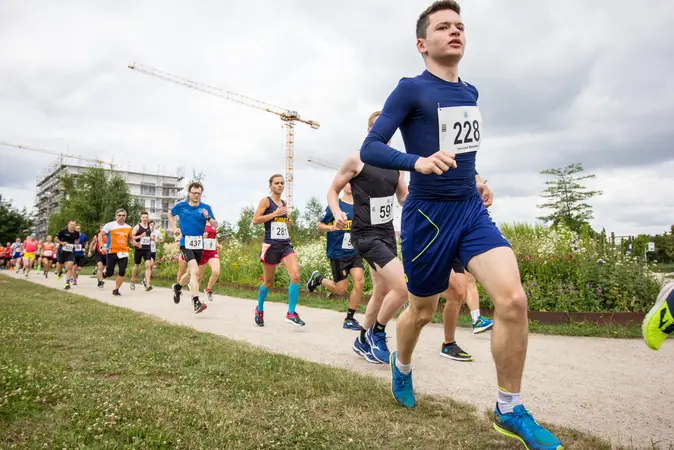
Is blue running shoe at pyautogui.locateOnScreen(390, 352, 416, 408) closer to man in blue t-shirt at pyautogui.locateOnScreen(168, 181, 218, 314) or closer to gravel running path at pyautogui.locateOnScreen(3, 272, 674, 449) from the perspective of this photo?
gravel running path at pyautogui.locateOnScreen(3, 272, 674, 449)

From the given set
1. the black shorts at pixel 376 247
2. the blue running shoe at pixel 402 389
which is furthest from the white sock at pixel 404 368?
the black shorts at pixel 376 247

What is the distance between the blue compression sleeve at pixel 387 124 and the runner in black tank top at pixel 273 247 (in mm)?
4644

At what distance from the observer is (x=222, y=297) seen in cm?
1245

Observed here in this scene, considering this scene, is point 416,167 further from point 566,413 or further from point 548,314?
point 548,314

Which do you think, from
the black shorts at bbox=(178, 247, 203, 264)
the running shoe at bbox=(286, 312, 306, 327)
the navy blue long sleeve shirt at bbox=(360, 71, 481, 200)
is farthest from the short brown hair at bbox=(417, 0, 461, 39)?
the black shorts at bbox=(178, 247, 203, 264)

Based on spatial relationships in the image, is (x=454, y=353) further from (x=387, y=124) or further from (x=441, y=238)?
(x=387, y=124)

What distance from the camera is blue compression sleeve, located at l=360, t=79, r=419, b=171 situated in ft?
9.79

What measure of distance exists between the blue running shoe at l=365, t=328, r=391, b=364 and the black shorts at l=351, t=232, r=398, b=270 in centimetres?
72

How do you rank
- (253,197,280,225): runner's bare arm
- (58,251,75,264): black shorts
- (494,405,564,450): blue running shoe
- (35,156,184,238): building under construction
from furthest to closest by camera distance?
(35,156,184,238): building under construction, (58,251,75,264): black shorts, (253,197,280,225): runner's bare arm, (494,405,564,450): blue running shoe

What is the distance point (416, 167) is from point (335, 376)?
2.10m

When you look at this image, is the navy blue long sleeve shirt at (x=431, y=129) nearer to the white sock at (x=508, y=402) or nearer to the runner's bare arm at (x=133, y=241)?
the white sock at (x=508, y=402)

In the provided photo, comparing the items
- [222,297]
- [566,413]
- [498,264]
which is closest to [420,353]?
[566,413]

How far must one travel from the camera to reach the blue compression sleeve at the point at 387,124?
2.98 meters

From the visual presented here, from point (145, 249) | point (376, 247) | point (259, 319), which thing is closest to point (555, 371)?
point (376, 247)
